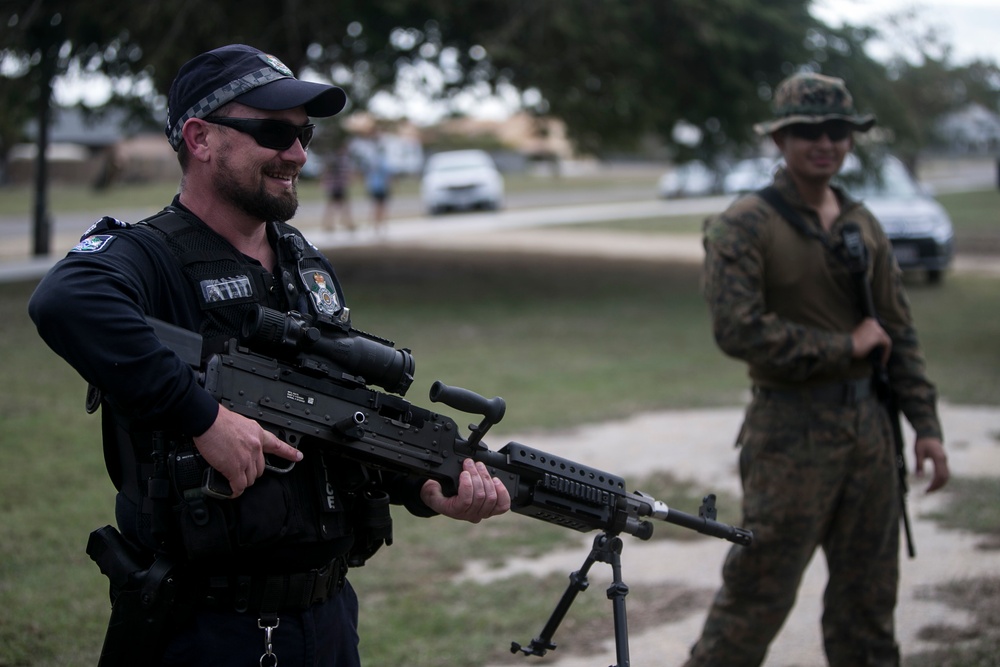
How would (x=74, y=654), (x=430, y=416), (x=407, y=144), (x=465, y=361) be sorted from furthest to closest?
(x=407, y=144), (x=465, y=361), (x=74, y=654), (x=430, y=416)

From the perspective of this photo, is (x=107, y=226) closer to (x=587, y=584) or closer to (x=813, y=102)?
(x=587, y=584)

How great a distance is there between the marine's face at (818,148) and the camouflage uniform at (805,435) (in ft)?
0.32

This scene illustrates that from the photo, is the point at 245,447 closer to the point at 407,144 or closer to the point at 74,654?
the point at 74,654

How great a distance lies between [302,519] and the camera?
254cm

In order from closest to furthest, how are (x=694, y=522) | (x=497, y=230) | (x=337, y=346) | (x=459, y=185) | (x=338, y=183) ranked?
(x=337, y=346) → (x=694, y=522) → (x=338, y=183) → (x=497, y=230) → (x=459, y=185)

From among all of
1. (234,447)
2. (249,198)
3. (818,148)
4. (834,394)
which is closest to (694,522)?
(834,394)

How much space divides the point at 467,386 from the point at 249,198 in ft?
21.7

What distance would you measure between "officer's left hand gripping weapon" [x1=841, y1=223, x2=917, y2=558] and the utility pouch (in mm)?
2076

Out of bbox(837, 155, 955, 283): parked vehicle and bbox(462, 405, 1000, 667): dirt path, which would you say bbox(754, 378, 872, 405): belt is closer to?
bbox(462, 405, 1000, 667): dirt path

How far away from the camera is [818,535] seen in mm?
3938

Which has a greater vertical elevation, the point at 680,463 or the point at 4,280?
the point at 4,280

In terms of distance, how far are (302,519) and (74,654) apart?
7.86 feet

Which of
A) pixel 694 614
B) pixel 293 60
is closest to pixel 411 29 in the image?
pixel 293 60

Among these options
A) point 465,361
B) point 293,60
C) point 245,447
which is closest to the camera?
point 245,447
